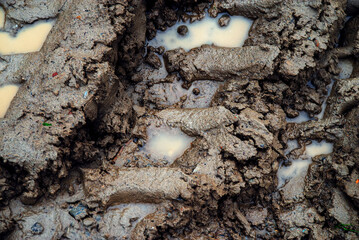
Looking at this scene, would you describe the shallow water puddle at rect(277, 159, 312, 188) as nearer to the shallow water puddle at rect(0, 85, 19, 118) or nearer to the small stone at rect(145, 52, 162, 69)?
the small stone at rect(145, 52, 162, 69)

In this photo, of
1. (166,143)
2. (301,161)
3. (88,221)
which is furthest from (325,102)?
(88,221)

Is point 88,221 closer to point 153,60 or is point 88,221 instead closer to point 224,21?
point 153,60

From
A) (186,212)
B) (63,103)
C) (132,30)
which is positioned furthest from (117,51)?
(186,212)

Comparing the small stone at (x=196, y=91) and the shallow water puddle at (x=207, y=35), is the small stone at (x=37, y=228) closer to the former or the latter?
the small stone at (x=196, y=91)

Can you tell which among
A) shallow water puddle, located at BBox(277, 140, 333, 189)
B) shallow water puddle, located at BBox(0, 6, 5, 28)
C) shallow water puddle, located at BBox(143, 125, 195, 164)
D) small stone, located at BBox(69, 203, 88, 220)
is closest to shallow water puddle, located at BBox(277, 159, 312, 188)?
shallow water puddle, located at BBox(277, 140, 333, 189)

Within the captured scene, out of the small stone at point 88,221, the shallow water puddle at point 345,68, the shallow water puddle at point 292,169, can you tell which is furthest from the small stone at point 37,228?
the shallow water puddle at point 345,68

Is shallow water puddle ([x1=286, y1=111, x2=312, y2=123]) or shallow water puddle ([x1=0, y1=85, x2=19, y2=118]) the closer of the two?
shallow water puddle ([x1=0, y1=85, x2=19, y2=118])
